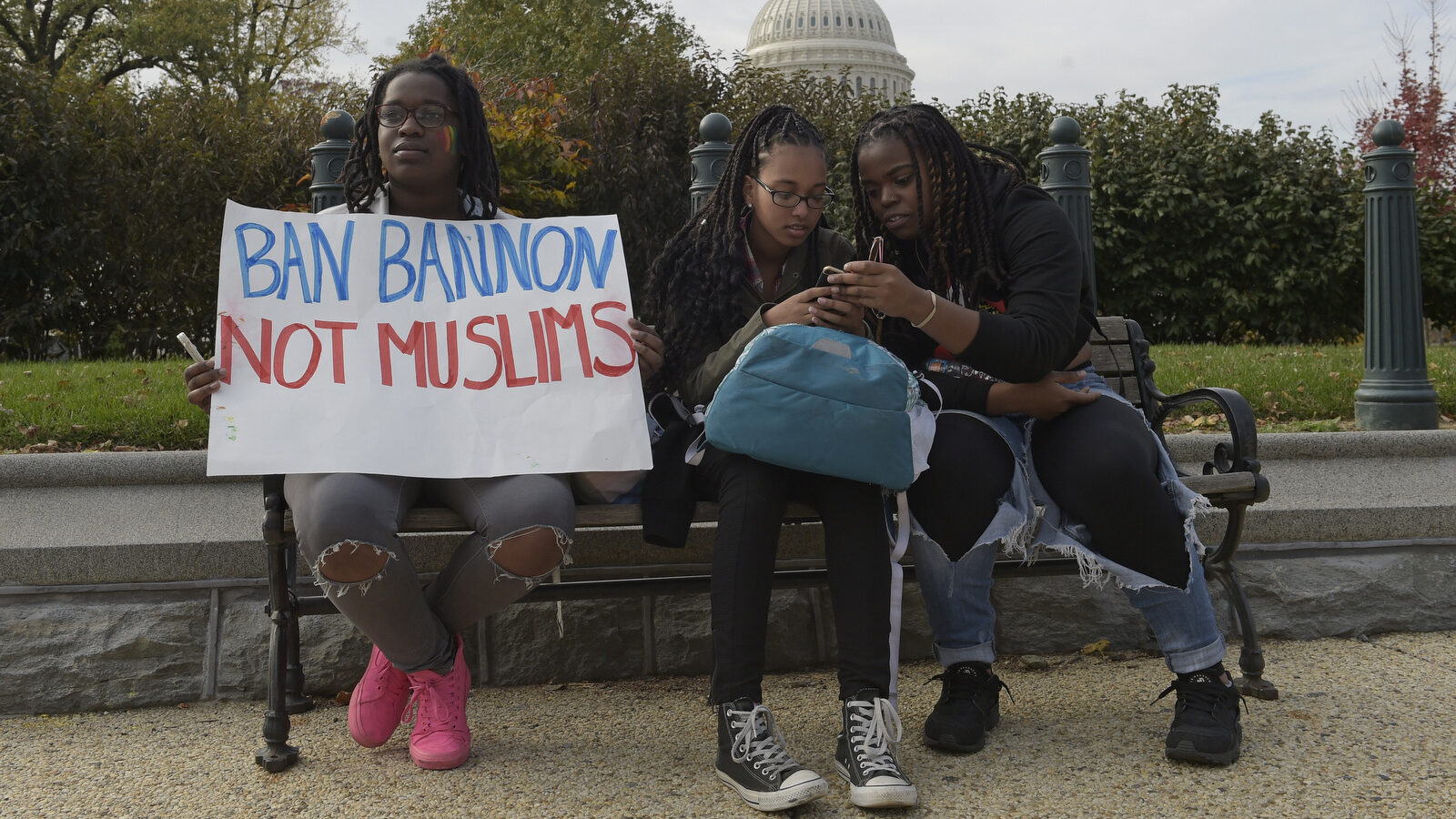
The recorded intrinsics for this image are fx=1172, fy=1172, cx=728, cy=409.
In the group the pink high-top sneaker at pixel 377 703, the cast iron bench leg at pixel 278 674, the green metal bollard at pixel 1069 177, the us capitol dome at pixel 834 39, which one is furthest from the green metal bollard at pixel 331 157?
the us capitol dome at pixel 834 39

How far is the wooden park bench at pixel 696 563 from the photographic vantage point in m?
2.64

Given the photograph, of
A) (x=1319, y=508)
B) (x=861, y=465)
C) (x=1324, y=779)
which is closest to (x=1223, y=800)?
(x=1324, y=779)

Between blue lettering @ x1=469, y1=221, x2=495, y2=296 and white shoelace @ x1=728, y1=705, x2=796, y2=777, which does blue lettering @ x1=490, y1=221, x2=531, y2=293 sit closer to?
blue lettering @ x1=469, y1=221, x2=495, y2=296

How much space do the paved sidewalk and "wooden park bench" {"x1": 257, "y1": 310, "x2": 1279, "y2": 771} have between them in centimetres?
14

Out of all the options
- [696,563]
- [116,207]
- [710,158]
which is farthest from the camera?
[116,207]

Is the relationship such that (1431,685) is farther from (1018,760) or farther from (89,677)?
(89,677)

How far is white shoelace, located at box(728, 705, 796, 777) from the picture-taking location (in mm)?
Result: 2361

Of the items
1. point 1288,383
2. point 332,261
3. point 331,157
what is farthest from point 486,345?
point 1288,383

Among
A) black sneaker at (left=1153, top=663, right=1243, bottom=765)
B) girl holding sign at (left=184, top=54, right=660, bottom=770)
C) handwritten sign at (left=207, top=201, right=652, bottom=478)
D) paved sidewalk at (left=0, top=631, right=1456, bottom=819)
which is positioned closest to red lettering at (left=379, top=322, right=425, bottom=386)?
handwritten sign at (left=207, top=201, right=652, bottom=478)

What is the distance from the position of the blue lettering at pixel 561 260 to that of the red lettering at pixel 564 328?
0.23 feet

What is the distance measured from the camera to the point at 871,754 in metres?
2.36

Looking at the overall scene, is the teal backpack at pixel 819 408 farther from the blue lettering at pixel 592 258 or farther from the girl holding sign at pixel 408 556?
the blue lettering at pixel 592 258

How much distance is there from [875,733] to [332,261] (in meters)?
1.66

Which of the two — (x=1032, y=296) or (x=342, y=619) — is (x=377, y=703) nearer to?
(x=342, y=619)
